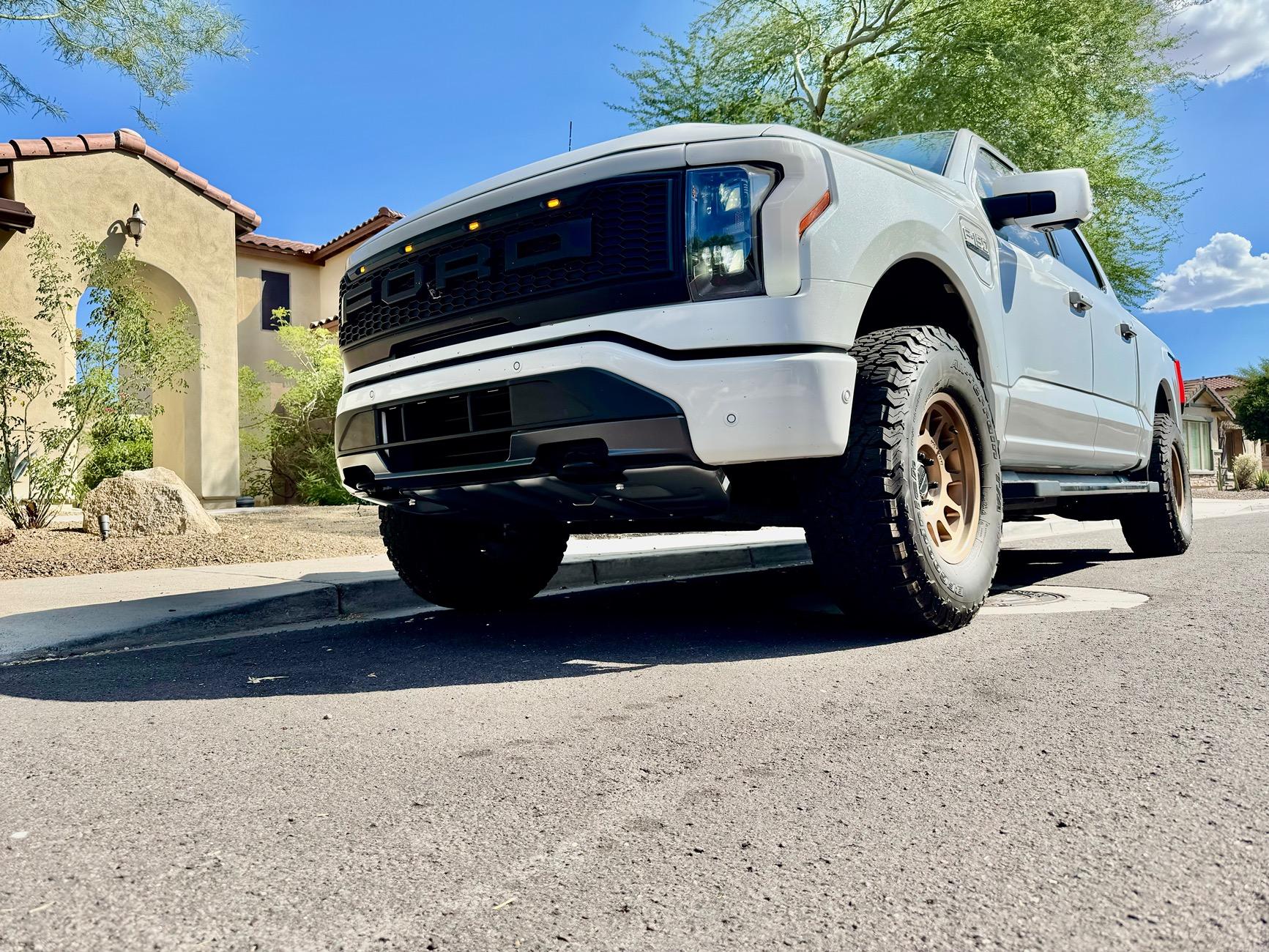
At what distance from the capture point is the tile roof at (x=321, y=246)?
19625 millimetres

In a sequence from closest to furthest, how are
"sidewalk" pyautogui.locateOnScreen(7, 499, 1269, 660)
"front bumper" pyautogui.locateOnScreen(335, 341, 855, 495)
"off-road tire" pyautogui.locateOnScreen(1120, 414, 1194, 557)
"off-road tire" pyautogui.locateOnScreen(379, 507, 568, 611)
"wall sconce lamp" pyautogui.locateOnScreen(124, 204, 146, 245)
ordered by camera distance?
"front bumper" pyautogui.locateOnScreen(335, 341, 855, 495)
"sidewalk" pyautogui.locateOnScreen(7, 499, 1269, 660)
"off-road tire" pyautogui.locateOnScreen(379, 507, 568, 611)
"off-road tire" pyautogui.locateOnScreen(1120, 414, 1194, 557)
"wall sconce lamp" pyautogui.locateOnScreen(124, 204, 146, 245)

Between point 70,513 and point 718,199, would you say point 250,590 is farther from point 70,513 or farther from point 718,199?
point 70,513

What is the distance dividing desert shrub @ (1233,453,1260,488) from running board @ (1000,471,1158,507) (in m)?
25.7

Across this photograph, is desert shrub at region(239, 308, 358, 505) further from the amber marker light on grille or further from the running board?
the amber marker light on grille

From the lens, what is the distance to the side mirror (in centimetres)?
414

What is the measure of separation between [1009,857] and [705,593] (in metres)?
3.68

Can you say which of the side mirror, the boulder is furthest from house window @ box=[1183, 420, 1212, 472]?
the boulder

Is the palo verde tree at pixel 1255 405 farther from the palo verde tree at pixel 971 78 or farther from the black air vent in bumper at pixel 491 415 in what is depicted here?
the black air vent in bumper at pixel 491 415

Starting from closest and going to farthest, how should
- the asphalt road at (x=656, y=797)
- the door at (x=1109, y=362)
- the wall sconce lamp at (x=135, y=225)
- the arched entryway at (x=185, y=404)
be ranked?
the asphalt road at (x=656, y=797), the door at (x=1109, y=362), the wall sconce lamp at (x=135, y=225), the arched entryway at (x=185, y=404)

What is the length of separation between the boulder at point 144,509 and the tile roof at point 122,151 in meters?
5.96

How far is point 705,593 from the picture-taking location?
17.2 ft

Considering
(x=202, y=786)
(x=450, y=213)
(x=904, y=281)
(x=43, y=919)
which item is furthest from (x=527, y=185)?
(x=43, y=919)

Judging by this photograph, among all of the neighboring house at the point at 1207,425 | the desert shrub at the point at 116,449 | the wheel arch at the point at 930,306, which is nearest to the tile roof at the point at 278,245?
the desert shrub at the point at 116,449

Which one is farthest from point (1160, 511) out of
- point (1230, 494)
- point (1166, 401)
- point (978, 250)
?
point (1230, 494)
